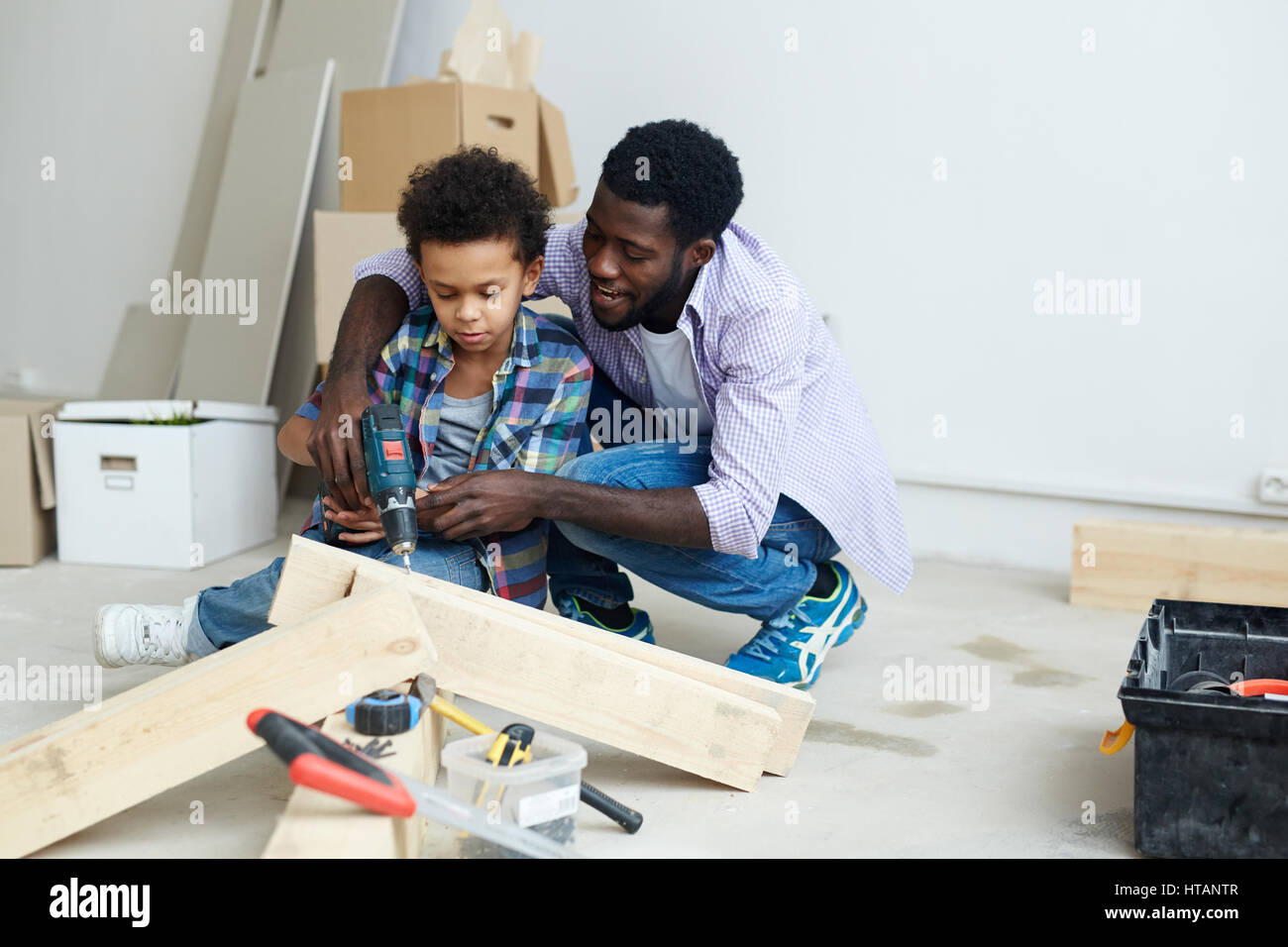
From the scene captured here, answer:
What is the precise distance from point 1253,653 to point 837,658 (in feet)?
2.55

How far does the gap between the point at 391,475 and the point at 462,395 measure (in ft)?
1.06

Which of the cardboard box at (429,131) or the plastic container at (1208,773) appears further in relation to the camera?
the cardboard box at (429,131)

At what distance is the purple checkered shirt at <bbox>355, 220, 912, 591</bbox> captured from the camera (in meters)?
1.79

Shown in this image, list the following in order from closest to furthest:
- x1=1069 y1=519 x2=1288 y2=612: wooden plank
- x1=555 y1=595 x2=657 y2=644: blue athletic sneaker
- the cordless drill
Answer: the cordless drill
x1=555 y1=595 x2=657 y2=644: blue athletic sneaker
x1=1069 y1=519 x2=1288 y2=612: wooden plank

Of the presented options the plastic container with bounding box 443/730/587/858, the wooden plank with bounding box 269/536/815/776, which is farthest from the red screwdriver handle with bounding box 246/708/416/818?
the wooden plank with bounding box 269/536/815/776

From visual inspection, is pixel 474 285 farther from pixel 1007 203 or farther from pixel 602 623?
pixel 1007 203

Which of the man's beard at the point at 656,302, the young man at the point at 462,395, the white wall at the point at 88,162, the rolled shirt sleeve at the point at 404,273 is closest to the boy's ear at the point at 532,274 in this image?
the young man at the point at 462,395

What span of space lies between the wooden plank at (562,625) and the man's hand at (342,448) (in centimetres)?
16

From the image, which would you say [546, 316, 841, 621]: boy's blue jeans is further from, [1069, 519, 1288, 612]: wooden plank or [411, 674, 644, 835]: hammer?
[1069, 519, 1288, 612]: wooden plank

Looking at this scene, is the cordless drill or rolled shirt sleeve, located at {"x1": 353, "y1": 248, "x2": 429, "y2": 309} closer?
the cordless drill

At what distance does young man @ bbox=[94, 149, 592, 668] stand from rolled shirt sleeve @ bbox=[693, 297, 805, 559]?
0.27 metres

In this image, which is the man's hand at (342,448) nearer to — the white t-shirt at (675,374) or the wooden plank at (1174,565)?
the white t-shirt at (675,374)

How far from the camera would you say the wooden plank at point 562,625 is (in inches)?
59.4

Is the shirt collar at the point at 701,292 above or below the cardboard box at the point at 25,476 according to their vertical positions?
above
